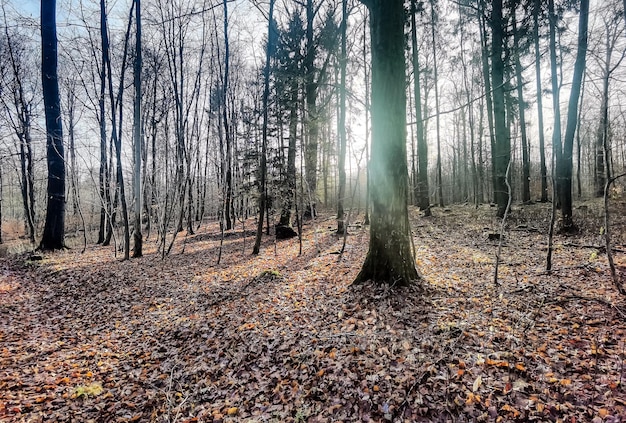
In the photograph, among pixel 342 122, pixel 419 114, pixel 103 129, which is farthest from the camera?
pixel 419 114

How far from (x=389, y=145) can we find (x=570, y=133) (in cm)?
771

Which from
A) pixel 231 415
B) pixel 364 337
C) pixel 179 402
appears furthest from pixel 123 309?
pixel 364 337

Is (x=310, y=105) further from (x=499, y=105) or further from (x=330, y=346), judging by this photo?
(x=330, y=346)

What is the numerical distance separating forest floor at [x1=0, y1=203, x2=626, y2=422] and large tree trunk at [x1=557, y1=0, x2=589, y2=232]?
182 centimetres

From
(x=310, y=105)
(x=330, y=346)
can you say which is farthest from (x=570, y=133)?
(x=310, y=105)

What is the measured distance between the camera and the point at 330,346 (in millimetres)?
4047

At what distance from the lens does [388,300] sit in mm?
4871

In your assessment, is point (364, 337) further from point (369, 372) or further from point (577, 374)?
point (577, 374)

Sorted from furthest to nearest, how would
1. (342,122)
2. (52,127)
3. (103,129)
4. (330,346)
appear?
1. (103,129)
2. (52,127)
3. (342,122)
4. (330,346)

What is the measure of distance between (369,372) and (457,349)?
1.13m

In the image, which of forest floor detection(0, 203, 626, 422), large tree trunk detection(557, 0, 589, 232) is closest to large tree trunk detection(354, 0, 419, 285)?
forest floor detection(0, 203, 626, 422)

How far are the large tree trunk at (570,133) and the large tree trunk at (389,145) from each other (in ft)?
21.4

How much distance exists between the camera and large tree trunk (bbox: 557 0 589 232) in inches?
325

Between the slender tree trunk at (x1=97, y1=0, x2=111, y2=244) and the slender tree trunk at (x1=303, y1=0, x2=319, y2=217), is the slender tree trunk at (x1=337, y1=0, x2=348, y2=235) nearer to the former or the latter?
the slender tree trunk at (x1=303, y1=0, x2=319, y2=217)
